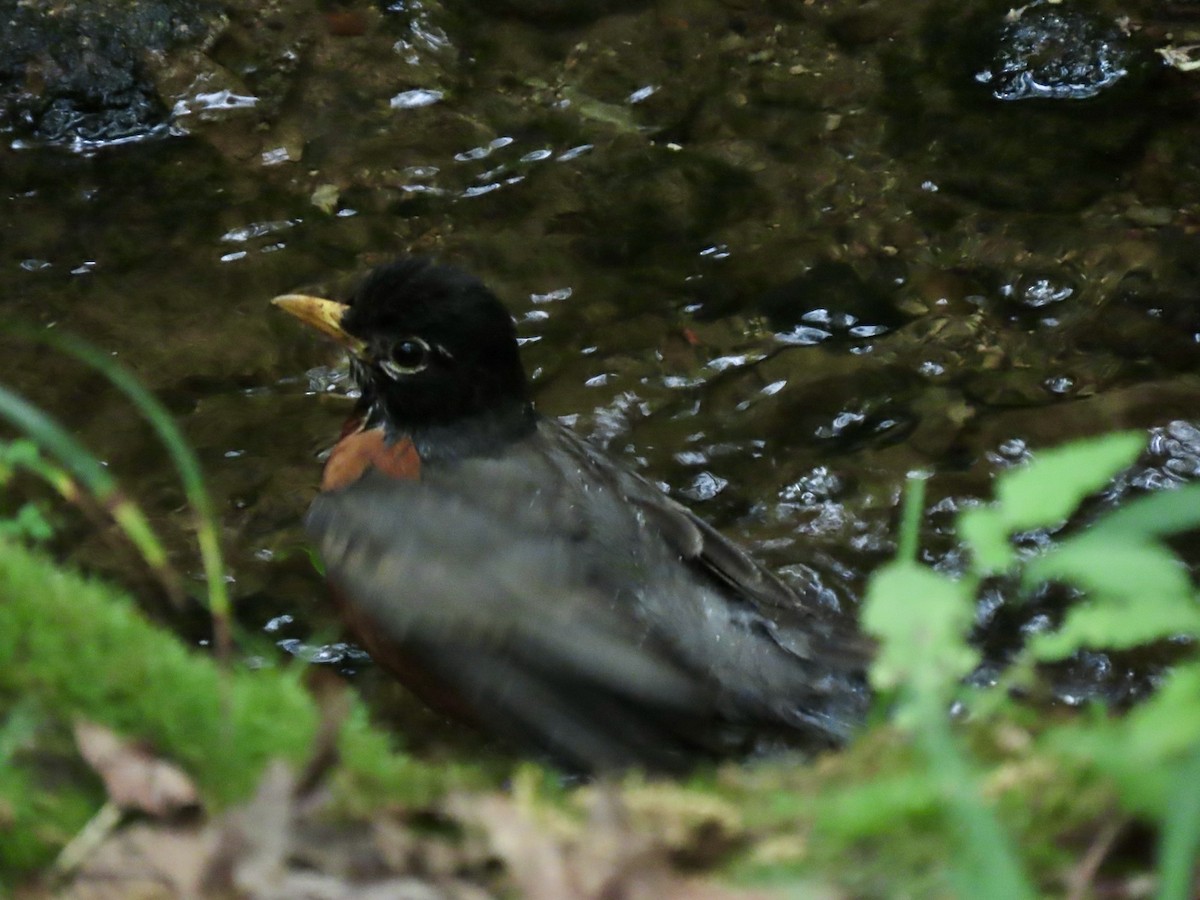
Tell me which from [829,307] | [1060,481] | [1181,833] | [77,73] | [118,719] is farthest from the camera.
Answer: [77,73]

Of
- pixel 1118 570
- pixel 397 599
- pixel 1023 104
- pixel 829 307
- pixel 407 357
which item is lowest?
pixel 829 307

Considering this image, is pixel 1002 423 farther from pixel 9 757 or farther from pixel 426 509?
pixel 9 757

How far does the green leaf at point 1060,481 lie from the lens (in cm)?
168

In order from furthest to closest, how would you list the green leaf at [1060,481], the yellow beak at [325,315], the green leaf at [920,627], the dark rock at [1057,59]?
the dark rock at [1057,59] → the yellow beak at [325,315] → the green leaf at [1060,481] → the green leaf at [920,627]

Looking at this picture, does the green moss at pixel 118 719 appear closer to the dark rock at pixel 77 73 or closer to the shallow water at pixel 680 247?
the shallow water at pixel 680 247

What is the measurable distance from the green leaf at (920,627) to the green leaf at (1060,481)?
134 mm

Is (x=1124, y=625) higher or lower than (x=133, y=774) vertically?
higher

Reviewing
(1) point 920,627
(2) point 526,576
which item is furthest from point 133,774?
(2) point 526,576

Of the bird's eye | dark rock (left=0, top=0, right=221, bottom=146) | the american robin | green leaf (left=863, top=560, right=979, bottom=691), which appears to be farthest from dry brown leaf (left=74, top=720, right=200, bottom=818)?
dark rock (left=0, top=0, right=221, bottom=146)

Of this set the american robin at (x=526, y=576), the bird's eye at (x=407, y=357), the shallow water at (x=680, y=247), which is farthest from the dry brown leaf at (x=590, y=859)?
the shallow water at (x=680, y=247)

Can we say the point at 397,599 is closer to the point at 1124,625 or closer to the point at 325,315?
the point at 325,315

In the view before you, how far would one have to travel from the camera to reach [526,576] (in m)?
3.88

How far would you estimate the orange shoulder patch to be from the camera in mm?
4473

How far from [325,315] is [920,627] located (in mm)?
3491
